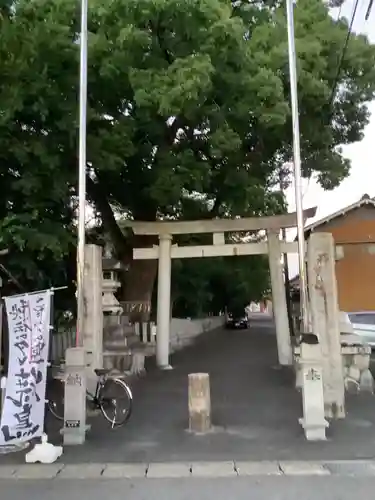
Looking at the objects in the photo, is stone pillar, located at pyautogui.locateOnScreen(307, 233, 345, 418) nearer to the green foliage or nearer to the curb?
the curb

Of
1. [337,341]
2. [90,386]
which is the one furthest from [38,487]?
[337,341]

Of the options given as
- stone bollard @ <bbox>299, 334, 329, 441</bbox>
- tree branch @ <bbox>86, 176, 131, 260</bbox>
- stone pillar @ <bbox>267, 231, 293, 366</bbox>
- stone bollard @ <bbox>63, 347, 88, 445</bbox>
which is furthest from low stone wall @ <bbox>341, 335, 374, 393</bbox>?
tree branch @ <bbox>86, 176, 131, 260</bbox>

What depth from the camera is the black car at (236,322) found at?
168 feet

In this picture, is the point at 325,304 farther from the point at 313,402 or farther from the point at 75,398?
the point at 75,398

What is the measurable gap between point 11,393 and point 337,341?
575 cm

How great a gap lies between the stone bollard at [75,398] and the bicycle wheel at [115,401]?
919 millimetres

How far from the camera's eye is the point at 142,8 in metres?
12.6

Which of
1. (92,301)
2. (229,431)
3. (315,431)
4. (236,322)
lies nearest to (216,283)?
(236,322)

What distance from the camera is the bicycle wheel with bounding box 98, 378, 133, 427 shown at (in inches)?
399

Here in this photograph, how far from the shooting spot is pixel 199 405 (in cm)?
961

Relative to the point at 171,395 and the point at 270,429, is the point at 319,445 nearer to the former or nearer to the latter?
the point at 270,429

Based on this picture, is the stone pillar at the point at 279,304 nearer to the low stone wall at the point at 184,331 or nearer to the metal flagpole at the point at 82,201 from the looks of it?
the low stone wall at the point at 184,331

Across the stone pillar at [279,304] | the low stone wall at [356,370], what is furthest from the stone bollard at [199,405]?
the stone pillar at [279,304]

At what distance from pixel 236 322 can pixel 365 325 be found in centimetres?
3060
